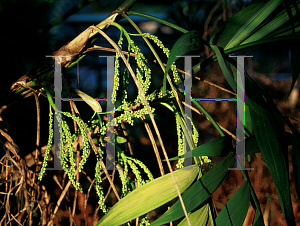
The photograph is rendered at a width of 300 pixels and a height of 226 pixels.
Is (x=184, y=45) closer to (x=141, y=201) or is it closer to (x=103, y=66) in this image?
(x=141, y=201)

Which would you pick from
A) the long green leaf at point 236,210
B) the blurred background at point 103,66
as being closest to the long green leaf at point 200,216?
the long green leaf at point 236,210

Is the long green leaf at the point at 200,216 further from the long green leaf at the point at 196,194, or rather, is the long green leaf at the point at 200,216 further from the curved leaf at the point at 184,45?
the curved leaf at the point at 184,45

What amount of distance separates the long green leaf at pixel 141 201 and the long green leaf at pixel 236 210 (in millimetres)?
50

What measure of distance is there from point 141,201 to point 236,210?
0.10 m

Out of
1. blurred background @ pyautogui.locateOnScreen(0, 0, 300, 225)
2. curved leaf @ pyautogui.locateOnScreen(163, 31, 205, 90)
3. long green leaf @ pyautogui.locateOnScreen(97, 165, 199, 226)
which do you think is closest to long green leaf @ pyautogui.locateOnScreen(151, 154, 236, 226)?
long green leaf @ pyautogui.locateOnScreen(97, 165, 199, 226)

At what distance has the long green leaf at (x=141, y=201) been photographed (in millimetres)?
234

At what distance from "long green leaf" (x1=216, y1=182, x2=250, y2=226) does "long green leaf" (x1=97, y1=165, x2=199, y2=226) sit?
5cm

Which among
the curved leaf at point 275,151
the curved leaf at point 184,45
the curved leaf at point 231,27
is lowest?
the curved leaf at point 275,151

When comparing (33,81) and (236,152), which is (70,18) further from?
(236,152)

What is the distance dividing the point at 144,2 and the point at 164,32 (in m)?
0.16

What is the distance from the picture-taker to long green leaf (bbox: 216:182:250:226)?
230 mm

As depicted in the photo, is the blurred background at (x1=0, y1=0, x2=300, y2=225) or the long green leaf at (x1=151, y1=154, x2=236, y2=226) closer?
the long green leaf at (x1=151, y1=154, x2=236, y2=226)

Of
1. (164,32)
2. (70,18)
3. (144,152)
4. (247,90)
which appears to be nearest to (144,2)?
(164,32)

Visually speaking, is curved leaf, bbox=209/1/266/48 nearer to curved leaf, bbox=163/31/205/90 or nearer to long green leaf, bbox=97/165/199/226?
curved leaf, bbox=163/31/205/90
